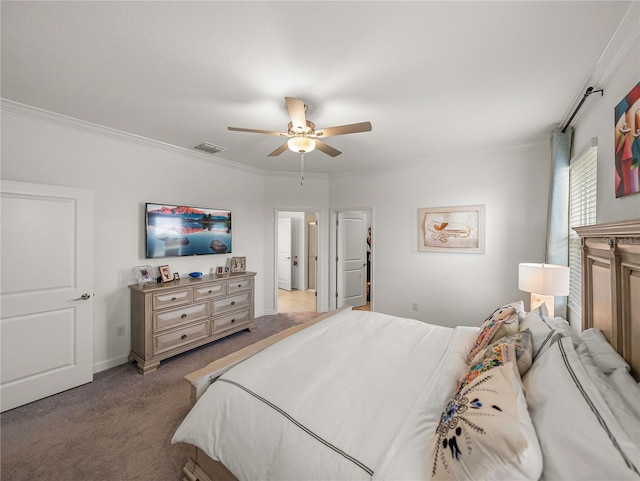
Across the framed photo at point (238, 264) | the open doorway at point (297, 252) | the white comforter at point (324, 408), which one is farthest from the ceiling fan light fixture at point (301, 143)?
the open doorway at point (297, 252)

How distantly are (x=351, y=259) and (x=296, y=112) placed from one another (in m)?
3.67

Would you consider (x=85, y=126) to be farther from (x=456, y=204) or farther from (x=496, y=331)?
(x=456, y=204)

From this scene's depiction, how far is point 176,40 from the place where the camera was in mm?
1601

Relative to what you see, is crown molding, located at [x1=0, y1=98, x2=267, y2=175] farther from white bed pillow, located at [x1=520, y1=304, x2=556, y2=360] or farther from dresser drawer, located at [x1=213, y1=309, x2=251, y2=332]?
white bed pillow, located at [x1=520, y1=304, x2=556, y2=360]

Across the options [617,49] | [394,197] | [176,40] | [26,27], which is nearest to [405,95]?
[617,49]

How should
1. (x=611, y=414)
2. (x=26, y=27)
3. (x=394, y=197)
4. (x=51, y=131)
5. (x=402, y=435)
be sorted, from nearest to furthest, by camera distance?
(x=611, y=414)
(x=402, y=435)
(x=26, y=27)
(x=51, y=131)
(x=394, y=197)

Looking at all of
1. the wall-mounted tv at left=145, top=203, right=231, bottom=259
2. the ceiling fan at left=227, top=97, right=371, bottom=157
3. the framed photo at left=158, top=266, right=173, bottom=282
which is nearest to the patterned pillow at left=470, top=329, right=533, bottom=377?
the ceiling fan at left=227, top=97, right=371, bottom=157

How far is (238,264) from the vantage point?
4.19m

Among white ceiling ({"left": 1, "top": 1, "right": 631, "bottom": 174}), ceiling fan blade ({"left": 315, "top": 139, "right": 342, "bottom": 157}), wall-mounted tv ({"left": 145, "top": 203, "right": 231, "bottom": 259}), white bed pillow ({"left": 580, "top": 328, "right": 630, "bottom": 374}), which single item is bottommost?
white bed pillow ({"left": 580, "top": 328, "right": 630, "bottom": 374})

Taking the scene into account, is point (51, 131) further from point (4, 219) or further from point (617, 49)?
point (617, 49)

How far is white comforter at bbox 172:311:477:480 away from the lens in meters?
1.02

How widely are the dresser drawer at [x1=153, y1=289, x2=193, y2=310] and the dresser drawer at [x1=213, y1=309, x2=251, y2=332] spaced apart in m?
0.55

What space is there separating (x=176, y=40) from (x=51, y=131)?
2.01 meters

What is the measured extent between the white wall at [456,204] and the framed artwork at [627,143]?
1931mm
